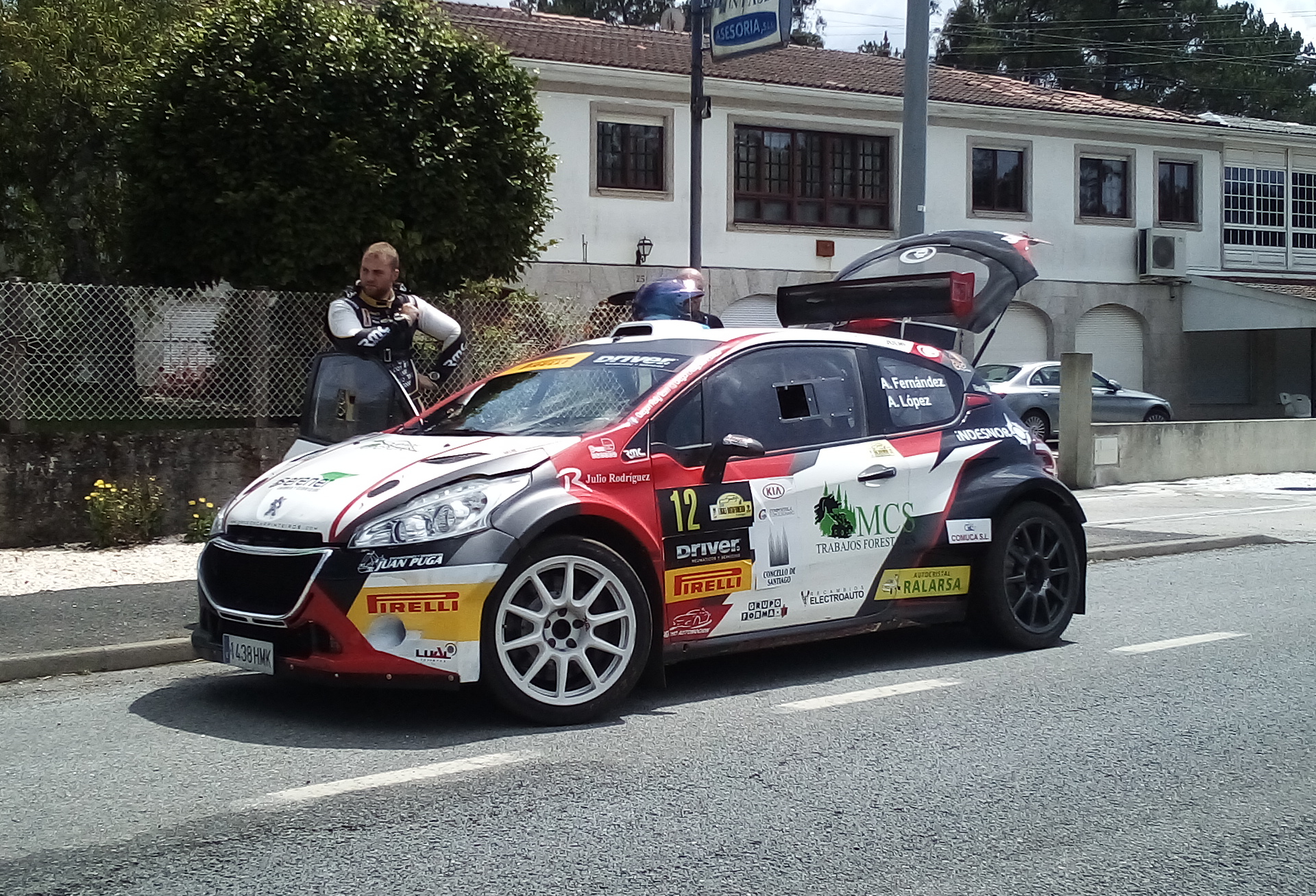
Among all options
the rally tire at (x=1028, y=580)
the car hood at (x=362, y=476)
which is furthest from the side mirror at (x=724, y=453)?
the rally tire at (x=1028, y=580)

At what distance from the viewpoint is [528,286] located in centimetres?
2448

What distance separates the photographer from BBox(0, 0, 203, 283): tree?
15.3 metres

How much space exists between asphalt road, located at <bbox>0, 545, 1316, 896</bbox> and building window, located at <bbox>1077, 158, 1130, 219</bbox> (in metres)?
24.8

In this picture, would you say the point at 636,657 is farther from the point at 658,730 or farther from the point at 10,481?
the point at 10,481

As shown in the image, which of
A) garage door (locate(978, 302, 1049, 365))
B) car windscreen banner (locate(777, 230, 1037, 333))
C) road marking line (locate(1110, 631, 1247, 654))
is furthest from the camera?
garage door (locate(978, 302, 1049, 365))

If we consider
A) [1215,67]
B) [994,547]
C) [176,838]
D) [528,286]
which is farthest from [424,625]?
[1215,67]

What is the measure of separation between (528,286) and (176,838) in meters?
20.4

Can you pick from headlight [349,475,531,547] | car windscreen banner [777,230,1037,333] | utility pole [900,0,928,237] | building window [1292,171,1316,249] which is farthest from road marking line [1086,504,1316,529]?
building window [1292,171,1316,249]

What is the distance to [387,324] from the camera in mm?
8117

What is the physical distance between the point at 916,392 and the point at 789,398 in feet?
2.82

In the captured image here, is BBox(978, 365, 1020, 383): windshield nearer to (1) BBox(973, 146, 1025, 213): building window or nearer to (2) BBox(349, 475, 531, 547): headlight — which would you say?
(1) BBox(973, 146, 1025, 213): building window

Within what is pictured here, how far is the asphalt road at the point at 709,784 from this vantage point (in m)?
4.22

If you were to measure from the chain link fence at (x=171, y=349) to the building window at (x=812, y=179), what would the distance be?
15.3 meters

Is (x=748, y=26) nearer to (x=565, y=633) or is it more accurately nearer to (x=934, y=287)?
(x=934, y=287)
